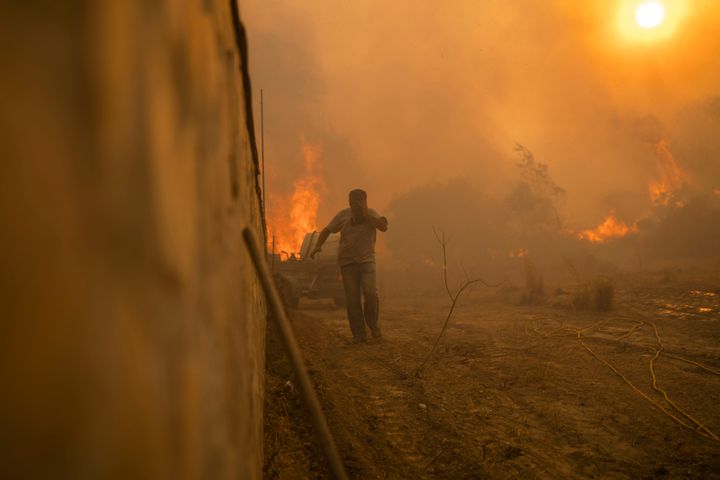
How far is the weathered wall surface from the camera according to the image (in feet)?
0.96

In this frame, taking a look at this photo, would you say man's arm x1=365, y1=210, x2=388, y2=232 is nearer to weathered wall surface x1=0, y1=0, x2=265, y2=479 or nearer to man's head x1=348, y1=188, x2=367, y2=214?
man's head x1=348, y1=188, x2=367, y2=214

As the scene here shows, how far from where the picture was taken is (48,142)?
32cm

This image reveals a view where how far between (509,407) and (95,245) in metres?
2.84

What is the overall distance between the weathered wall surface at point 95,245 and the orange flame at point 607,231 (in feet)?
119

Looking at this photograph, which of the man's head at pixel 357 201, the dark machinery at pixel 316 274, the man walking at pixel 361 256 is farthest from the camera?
the dark machinery at pixel 316 274

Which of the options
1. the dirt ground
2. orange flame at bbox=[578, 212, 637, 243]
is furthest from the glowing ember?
the dirt ground

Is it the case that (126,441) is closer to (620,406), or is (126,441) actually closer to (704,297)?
(620,406)

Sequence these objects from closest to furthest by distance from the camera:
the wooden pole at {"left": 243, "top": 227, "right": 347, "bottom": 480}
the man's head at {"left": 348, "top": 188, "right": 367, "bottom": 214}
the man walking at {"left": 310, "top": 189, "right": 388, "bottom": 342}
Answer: the wooden pole at {"left": 243, "top": 227, "right": 347, "bottom": 480}, the man walking at {"left": 310, "top": 189, "right": 388, "bottom": 342}, the man's head at {"left": 348, "top": 188, "right": 367, "bottom": 214}

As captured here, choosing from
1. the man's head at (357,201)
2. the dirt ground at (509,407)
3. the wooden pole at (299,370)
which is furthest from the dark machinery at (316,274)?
the wooden pole at (299,370)

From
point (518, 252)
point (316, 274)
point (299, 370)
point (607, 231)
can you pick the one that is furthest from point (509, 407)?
point (607, 231)

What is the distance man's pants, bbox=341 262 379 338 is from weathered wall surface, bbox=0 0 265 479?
439cm

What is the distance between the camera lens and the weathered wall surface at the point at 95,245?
292 millimetres

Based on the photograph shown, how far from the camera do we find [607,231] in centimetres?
3453

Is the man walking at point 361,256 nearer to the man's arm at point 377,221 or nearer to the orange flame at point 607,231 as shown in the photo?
the man's arm at point 377,221
